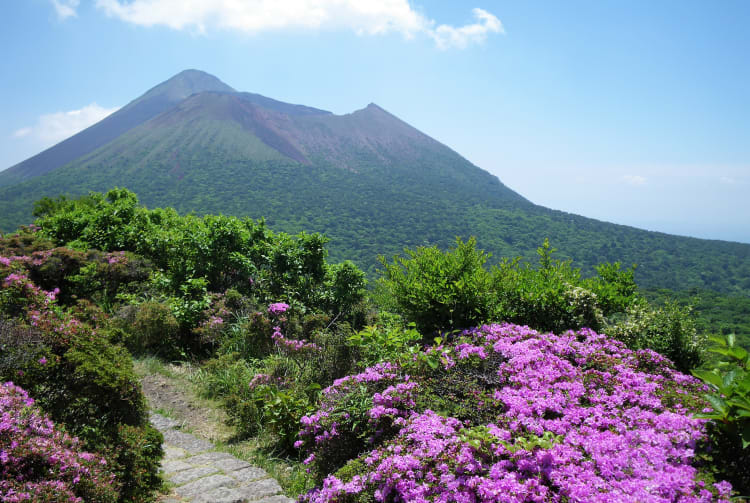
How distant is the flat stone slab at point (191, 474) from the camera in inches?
121

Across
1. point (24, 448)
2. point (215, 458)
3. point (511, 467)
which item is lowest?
point (215, 458)

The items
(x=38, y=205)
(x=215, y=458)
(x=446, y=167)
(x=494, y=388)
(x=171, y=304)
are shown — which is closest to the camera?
(x=494, y=388)

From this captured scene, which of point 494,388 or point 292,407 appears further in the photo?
point 292,407

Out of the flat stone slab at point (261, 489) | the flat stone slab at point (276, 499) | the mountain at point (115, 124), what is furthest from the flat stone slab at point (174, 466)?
the mountain at point (115, 124)

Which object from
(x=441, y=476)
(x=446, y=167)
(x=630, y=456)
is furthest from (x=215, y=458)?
(x=446, y=167)

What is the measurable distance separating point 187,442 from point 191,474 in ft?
2.19

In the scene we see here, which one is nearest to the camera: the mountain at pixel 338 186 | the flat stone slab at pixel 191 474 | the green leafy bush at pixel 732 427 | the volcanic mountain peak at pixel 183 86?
the green leafy bush at pixel 732 427

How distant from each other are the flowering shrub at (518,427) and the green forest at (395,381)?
0.5 inches

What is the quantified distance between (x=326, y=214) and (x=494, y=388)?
239ft

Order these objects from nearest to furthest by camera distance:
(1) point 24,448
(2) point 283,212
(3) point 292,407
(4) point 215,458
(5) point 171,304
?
(1) point 24,448
(4) point 215,458
(3) point 292,407
(5) point 171,304
(2) point 283,212

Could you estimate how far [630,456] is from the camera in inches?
91.2

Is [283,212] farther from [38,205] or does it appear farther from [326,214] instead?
[38,205]

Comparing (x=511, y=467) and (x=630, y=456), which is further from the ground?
(x=630, y=456)

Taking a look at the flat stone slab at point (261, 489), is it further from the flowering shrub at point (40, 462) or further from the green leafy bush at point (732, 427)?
the green leafy bush at point (732, 427)
